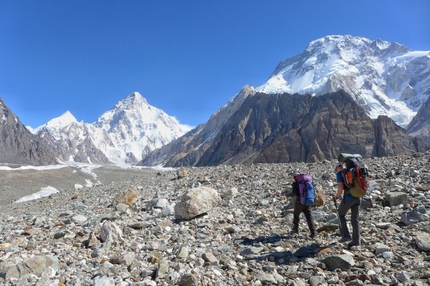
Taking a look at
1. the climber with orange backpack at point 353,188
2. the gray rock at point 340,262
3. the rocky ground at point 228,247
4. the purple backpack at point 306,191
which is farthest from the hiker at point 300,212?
the gray rock at point 340,262

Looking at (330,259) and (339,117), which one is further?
(339,117)

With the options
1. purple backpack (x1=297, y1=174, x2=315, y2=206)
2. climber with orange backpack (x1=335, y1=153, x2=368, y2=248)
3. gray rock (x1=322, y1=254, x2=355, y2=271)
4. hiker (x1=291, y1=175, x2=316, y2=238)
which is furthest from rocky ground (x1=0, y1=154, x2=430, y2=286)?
purple backpack (x1=297, y1=174, x2=315, y2=206)

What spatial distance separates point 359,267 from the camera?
18.5ft

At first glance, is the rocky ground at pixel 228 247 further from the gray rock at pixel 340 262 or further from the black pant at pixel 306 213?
the black pant at pixel 306 213

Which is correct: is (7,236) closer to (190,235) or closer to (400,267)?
(190,235)

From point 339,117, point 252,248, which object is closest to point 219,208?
point 252,248

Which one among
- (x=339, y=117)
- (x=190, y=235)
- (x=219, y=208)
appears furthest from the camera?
(x=339, y=117)

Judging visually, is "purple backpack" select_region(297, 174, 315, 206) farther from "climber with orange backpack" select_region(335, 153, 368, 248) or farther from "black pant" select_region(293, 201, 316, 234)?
"climber with orange backpack" select_region(335, 153, 368, 248)

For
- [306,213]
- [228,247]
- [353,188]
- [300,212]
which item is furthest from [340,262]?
[228,247]

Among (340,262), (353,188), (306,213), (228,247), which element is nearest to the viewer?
(340,262)

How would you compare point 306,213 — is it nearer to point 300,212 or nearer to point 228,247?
point 300,212

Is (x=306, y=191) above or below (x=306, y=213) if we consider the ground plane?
above

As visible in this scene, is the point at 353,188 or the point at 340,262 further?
the point at 353,188

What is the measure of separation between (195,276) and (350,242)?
3.79 m
